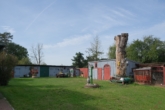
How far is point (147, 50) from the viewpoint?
36656mm

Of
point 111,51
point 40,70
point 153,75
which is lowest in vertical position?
point 153,75

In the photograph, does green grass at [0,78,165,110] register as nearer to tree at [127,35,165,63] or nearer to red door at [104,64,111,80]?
red door at [104,64,111,80]

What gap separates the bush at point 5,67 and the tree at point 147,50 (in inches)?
1027

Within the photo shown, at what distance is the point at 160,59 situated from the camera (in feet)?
115

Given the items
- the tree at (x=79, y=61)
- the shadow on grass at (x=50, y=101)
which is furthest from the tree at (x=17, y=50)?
the shadow on grass at (x=50, y=101)

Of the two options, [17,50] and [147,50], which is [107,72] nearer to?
[147,50]

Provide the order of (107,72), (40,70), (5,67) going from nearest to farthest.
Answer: (5,67), (107,72), (40,70)

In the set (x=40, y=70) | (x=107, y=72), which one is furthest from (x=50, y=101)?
(x=40, y=70)

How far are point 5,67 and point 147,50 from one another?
2793cm

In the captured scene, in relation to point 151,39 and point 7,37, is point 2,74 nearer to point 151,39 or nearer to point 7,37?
point 151,39

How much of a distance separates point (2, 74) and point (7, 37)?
153 ft

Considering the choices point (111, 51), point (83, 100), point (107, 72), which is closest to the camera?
point (83, 100)

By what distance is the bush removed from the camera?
1602cm

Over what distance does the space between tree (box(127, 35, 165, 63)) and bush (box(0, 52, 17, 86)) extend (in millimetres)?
26081
